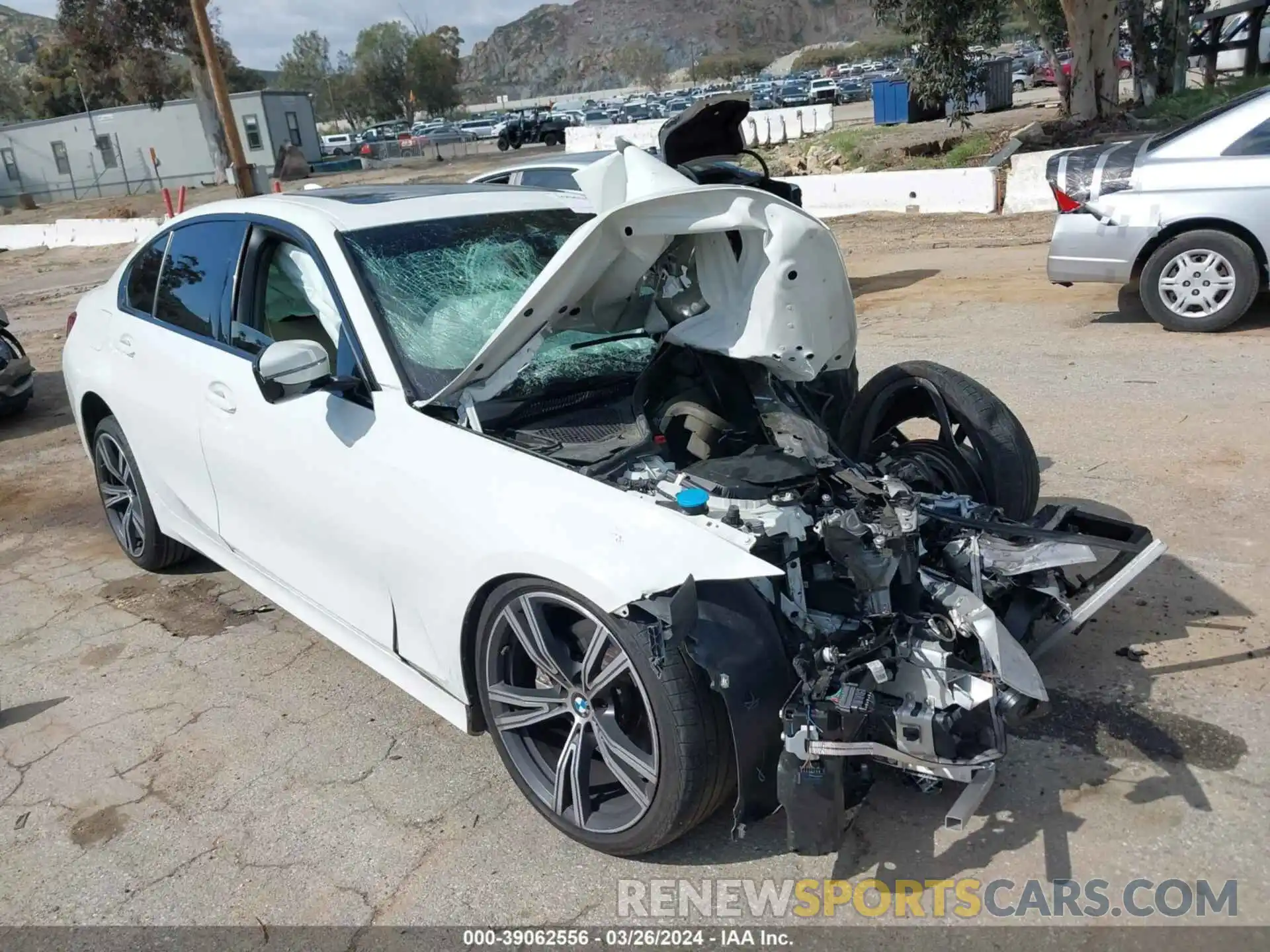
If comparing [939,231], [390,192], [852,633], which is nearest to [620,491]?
[852,633]

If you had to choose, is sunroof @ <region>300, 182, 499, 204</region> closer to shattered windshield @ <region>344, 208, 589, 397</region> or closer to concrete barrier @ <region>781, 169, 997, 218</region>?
shattered windshield @ <region>344, 208, 589, 397</region>

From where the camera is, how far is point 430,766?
3.24 m

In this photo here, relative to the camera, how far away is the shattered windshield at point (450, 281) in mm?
3305

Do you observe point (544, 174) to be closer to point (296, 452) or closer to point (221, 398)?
point (221, 398)

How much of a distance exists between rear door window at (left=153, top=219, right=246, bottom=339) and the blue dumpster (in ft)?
86.8

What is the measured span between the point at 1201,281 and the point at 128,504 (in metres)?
7.12

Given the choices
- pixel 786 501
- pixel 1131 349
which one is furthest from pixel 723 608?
pixel 1131 349

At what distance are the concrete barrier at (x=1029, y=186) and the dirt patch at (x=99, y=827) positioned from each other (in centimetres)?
1332

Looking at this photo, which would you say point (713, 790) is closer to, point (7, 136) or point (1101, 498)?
point (1101, 498)

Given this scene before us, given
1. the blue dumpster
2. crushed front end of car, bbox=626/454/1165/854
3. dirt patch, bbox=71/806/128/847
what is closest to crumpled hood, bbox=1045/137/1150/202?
crushed front end of car, bbox=626/454/1165/854

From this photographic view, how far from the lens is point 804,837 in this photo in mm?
2396

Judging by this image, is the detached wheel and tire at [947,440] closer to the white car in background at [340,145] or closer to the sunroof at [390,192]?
the sunroof at [390,192]

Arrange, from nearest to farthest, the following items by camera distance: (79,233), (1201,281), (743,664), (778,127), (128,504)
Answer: (743,664), (128,504), (1201,281), (79,233), (778,127)

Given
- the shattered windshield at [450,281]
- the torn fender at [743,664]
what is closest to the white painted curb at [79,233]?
the shattered windshield at [450,281]
